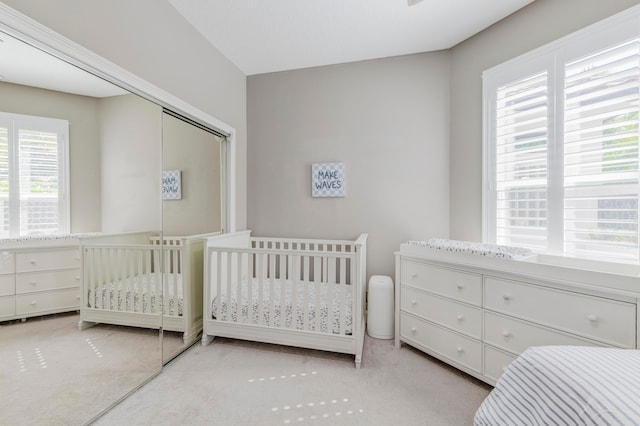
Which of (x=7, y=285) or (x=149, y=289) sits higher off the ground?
(x=7, y=285)

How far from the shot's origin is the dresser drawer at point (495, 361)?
1.43m

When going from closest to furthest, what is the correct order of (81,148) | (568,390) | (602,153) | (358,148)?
(568,390), (81,148), (602,153), (358,148)

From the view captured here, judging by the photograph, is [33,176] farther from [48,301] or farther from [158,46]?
[158,46]

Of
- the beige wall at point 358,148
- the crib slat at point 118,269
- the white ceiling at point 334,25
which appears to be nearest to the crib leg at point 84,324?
the crib slat at point 118,269

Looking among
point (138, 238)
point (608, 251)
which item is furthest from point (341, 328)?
point (608, 251)

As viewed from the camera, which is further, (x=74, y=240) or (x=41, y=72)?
(x=74, y=240)

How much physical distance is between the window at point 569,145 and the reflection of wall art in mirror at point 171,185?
2538 mm

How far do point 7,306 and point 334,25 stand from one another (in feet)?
8.57

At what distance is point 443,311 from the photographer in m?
1.74

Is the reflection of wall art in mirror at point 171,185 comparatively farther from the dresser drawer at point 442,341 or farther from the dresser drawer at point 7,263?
the dresser drawer at point 442,341

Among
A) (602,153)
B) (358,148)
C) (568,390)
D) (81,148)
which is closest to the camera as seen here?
(568,390)

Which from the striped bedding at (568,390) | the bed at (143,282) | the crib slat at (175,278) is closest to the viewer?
the striped bedding at (568,390)

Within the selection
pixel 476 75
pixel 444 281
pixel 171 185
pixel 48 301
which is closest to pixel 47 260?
pixel 48 301

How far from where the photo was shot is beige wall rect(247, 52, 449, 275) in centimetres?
243
